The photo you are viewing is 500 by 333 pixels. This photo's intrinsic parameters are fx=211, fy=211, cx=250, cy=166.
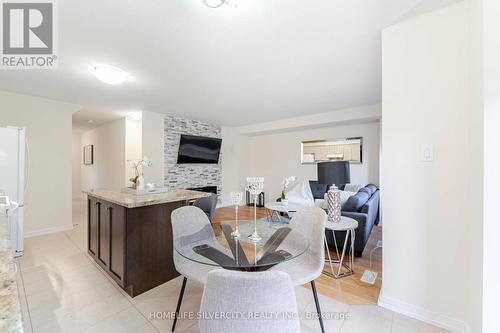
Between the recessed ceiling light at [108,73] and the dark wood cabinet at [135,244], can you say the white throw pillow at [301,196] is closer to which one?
the dark wood cabinet at [135,244]

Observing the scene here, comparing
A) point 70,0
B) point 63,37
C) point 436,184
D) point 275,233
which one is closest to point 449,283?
point 436,184

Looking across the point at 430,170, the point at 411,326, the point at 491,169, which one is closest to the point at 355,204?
the point at 430,170

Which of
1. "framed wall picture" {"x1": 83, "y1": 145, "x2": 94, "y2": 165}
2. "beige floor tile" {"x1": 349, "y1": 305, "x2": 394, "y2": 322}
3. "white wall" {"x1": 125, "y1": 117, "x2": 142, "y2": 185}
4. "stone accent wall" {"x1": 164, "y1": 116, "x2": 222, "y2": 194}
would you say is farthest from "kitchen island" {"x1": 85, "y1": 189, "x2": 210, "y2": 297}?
"framed wall picture" {"x1": 83, "y1": 145, "x2": 94, "y2": 165}

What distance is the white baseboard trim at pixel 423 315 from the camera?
5.01 ft

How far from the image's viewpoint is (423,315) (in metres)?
1.63

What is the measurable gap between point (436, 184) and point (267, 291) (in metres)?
1.62

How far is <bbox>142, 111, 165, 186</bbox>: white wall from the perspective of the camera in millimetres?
4469

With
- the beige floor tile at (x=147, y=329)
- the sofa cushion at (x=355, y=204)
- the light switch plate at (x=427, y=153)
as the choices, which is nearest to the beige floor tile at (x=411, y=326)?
the light switch plate at (x=427, y=153)

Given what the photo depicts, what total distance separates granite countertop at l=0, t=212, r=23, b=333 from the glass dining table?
77 centimetres

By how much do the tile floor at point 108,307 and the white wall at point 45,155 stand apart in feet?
4.99

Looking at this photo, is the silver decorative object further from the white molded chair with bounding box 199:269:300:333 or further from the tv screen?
the tv screen

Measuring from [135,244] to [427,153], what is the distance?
8.59 feet

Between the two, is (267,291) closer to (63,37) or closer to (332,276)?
(332,276)

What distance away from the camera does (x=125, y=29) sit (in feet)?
5.98
